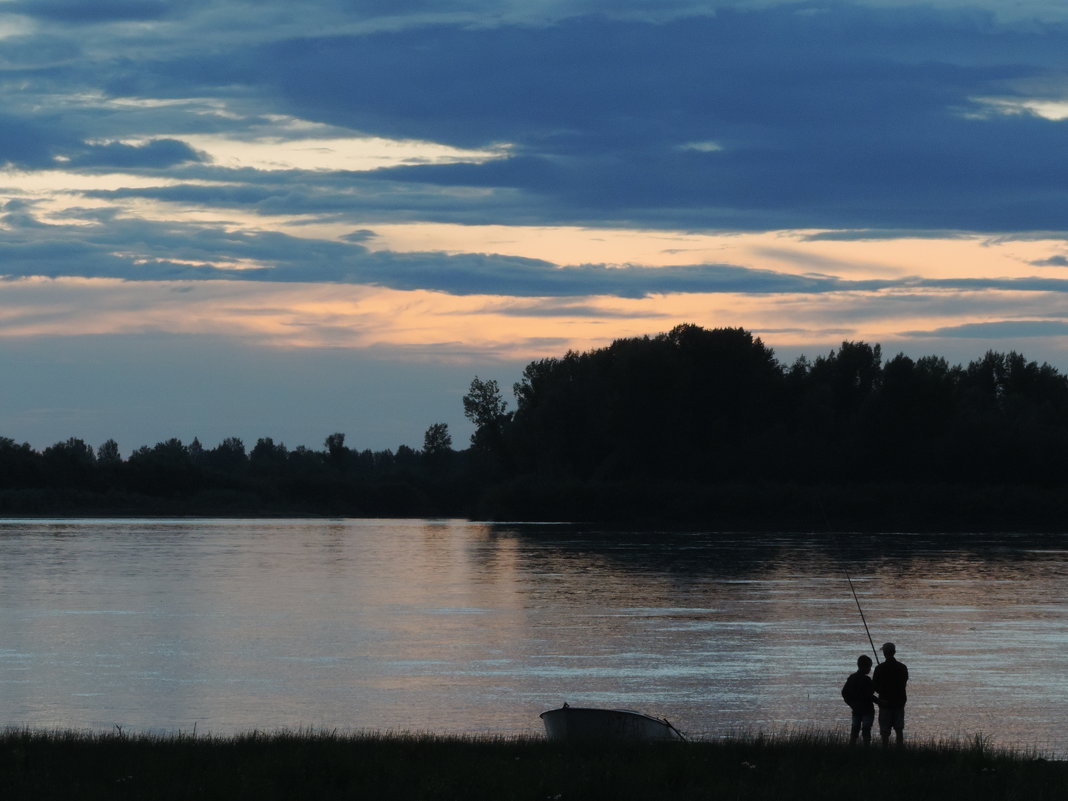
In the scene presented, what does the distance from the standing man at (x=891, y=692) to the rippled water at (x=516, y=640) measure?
354 centimetres

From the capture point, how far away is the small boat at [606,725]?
17.9 meters

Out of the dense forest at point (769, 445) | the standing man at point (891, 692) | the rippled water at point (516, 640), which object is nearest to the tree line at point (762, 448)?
the dense forest at point (769, 445)

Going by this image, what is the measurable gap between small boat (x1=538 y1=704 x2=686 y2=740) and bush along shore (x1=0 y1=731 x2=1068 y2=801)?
791mm

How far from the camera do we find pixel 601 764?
51.2 feet

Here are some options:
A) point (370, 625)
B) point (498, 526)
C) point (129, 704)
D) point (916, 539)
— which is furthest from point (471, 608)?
point (498, 526)

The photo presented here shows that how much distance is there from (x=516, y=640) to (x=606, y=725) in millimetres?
17414

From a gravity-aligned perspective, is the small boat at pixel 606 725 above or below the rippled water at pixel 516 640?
above

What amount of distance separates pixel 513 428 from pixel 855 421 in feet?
105

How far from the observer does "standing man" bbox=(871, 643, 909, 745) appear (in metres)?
18.5

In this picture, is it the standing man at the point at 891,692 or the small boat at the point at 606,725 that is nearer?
the small boat at the point at 606,725

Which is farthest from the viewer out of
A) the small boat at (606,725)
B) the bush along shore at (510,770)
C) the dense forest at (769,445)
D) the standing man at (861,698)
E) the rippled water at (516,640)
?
the dense forest at (769,445)

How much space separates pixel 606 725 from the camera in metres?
18.0

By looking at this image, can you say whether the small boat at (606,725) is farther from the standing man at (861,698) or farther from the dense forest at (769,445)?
the dense forest at (769,445)

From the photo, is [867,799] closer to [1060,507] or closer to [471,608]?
[471,608]
